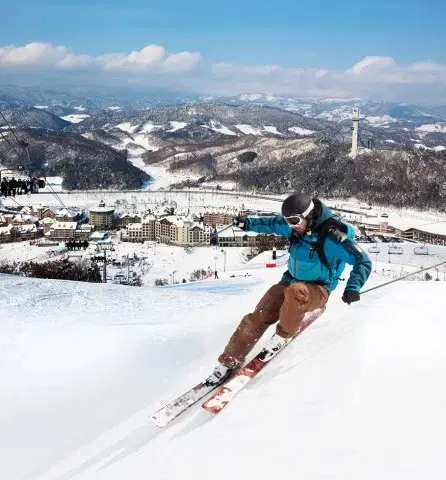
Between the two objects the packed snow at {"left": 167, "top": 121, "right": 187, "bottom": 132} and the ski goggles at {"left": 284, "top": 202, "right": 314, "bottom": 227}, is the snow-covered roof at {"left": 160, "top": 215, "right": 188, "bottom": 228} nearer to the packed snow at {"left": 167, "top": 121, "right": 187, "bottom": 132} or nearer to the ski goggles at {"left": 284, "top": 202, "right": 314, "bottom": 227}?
the ski goggles at {"left": 284, "top": 202, "right": 314, "bottom": 227}

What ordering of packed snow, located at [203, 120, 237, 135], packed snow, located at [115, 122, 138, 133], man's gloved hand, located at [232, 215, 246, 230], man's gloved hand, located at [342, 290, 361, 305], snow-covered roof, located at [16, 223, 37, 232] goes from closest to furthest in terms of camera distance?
man's gloved hand, located at [342, 290, 361, 305]
man's gloved hand, located at [232, 215, 246, 230]
snow-covered roof, located at [16, 223, 37, 232]
packed snow, located at [115, 122, 138, 133]
packed snow, located at [203, 120, 237, 135]

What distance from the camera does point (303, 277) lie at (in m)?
3.31

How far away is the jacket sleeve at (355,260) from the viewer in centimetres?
312

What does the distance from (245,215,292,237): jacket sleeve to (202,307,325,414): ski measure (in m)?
0.83

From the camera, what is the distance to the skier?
3084 mm

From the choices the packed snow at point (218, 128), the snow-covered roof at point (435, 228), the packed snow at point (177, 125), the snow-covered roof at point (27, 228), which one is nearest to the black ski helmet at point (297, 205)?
the snow-covered roof at point (435, 228)

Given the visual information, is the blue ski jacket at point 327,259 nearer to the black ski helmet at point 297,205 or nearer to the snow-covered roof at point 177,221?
the black ski helmet at point 297,205

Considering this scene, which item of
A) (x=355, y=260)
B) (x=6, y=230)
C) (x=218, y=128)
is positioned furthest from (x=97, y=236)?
(x=218, y=128)

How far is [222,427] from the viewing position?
2.39m

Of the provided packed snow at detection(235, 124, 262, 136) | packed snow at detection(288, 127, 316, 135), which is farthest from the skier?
packed snow at detection(288, 127, 316, 135)

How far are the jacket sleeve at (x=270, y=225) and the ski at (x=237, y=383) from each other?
0.83 m

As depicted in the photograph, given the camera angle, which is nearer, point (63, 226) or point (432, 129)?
point (63, 226)

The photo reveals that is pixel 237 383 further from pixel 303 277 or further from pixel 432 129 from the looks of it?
pixel 432 129

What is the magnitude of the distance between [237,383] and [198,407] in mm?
239
